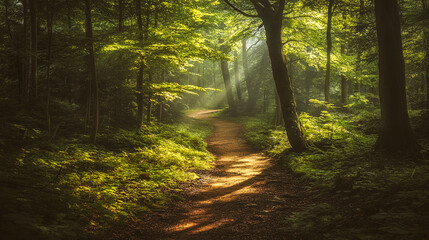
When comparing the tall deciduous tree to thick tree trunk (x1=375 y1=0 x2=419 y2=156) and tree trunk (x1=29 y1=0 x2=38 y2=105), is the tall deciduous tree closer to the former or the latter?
thick tree trunk (x1=375 y1=0 x2=419 y2=156)

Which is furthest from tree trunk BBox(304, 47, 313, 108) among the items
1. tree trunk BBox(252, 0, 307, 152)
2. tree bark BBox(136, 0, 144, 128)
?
tree bark BBox(136, 0, 144, 128)

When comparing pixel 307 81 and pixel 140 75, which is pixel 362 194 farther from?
pixel 307 81

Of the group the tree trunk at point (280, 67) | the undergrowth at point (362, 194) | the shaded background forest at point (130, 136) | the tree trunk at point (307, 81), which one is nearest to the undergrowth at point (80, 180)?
the shaded background forest at point (130, 136)

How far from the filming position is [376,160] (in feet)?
19.5

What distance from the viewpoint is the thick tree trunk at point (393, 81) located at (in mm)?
6020

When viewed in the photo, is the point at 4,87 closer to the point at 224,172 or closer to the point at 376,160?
the point at 224,172

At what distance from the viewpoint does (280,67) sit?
29.8 feet

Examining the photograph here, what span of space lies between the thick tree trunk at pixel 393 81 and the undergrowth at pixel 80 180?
6085 mm

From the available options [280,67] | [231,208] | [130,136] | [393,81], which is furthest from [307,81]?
[231,208]

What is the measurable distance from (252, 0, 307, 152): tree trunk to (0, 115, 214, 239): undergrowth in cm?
385

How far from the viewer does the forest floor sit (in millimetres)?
4004

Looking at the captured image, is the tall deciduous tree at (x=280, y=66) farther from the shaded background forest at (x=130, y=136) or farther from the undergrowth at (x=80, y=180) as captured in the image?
the undergrowth at (x=80, y=180)

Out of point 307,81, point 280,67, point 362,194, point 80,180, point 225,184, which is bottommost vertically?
point 225,184

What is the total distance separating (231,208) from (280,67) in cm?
630
